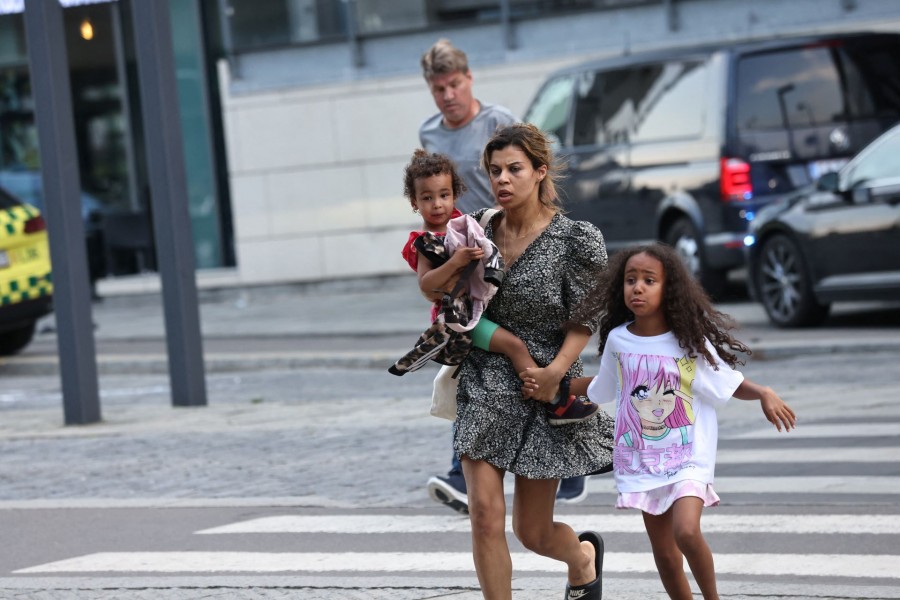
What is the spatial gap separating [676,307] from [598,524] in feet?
7.67

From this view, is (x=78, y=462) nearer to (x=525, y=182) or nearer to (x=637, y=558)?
(x=637, y=558)

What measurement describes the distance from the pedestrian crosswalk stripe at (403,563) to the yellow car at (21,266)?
842cm

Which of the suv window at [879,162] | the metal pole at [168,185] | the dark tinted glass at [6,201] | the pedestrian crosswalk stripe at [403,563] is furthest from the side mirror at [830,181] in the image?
the dark tinted glass at [6,201]

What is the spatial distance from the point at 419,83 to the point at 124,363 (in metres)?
7.10

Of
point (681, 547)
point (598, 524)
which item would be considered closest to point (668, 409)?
point (681, 547)

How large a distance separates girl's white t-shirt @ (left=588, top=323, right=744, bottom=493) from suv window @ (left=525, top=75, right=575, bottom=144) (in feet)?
36.1

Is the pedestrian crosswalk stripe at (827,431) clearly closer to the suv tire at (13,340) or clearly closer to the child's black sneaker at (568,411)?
the child's black sneaker at (568,411)

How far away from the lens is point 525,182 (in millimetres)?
4926

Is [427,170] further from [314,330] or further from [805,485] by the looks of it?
[314,330]

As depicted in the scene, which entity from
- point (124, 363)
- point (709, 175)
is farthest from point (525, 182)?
point (124, 363)

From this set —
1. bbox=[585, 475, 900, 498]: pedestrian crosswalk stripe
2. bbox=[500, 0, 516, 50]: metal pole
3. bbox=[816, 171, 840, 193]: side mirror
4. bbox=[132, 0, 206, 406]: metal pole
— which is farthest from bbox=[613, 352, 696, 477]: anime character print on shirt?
bbox=[500, 0, 516, 50]: metal pole

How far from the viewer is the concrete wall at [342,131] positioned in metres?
20.2

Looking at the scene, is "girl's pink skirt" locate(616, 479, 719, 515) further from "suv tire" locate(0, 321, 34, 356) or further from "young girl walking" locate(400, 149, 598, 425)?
"suv tire" locate(0, 321, 34, 356)

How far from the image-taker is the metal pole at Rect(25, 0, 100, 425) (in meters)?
10.6
